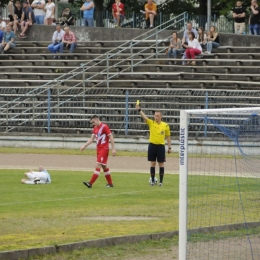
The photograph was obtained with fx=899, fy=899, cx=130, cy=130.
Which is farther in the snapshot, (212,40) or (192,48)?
(212,40)

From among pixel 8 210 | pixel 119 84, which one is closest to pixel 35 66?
pixel 119 84

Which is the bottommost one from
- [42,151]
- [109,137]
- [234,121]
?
[42,151]

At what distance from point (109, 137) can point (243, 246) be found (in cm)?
839

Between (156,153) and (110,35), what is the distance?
18953 mm

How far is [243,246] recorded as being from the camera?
13.2 meters

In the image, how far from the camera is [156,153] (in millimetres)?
21688

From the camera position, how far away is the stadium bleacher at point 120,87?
104ft

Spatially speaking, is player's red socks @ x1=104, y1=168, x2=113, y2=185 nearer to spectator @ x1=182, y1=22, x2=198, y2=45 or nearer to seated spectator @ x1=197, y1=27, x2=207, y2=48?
spectator @ x1=182, y1=22, x2=198, y2=45

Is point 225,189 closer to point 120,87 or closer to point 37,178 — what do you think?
point 37,178

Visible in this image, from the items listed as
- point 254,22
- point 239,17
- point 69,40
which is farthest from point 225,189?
point 69,40

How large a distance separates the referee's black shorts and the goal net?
579 cm

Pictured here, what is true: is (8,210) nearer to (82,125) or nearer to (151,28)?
(82,125)

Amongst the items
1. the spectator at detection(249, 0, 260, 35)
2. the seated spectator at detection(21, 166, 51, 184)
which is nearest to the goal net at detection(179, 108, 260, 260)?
the seated spectator at detection(21, 166, 51, 184)

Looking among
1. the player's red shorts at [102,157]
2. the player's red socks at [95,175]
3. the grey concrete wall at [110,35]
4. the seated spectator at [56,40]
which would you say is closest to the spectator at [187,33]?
the grey concrete wall at [110,35]
